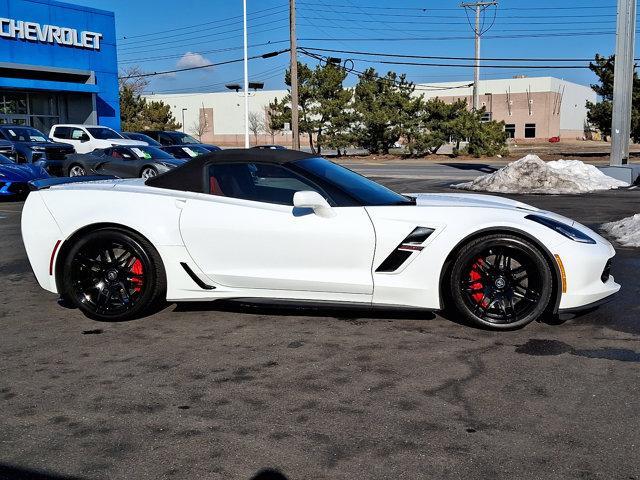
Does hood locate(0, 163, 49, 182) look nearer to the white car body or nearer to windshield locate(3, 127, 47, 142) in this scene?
windshield locate(3, 127, 47, 142)

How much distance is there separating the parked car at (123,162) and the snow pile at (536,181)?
8340 mm

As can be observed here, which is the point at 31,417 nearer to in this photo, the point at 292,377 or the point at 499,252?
the point at 292,377

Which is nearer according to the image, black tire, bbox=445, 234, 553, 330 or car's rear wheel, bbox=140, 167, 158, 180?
black tire, bbox=445, 234, 553, 330

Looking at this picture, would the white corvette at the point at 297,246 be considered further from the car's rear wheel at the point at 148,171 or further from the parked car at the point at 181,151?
the parked car at the point at 181,151

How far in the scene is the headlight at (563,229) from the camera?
4.91m

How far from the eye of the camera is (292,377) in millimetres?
4047

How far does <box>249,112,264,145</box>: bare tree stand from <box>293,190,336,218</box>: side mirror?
84188 millimetres

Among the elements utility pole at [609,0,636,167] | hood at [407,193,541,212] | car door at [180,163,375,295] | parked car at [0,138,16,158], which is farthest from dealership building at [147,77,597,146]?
car door at [180,163,375,295]

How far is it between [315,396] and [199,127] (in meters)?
93.5

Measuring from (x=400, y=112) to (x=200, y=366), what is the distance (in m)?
44.0

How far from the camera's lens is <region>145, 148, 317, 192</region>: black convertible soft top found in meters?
5.28

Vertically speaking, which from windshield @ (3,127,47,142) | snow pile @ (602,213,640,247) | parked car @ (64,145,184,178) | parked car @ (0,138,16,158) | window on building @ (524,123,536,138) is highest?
window on building @ (524,123,536,138)

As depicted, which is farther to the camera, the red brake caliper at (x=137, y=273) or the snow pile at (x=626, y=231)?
the snow pile at (x=626, y=231)

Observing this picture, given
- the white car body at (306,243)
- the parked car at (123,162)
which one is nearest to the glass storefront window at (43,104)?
the parked car at (123,162)
